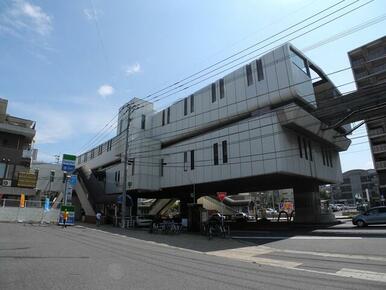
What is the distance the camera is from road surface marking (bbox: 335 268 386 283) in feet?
30.1

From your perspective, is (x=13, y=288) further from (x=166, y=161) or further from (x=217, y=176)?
(x=166, y=161)

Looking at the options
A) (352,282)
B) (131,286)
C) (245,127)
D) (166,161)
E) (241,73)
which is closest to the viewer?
(131,286)

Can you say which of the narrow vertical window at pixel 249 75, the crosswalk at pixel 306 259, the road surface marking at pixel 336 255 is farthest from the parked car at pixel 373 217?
the narrow vertical window at pixel 249 75

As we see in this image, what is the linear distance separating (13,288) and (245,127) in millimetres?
28956

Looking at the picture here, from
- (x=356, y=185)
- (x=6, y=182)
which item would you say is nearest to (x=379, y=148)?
(x=356, y=185)

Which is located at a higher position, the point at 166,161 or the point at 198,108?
the point at 198,108

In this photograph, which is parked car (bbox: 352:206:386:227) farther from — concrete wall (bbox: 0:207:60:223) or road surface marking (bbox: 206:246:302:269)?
concrete wall (bbox: 0:207:60:223)

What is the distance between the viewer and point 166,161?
45.4m

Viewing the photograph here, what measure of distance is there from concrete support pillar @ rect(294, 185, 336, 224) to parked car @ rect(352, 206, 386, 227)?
30.8 feet

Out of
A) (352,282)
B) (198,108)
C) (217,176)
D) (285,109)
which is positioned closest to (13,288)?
(352,282)

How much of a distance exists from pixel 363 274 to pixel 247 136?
24131mm

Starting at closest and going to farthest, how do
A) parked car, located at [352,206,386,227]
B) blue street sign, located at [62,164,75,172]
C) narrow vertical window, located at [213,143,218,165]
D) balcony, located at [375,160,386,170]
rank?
parked car, located at [352,206,386,227] < narrow vertical window, located at [213,143,218,165] < blue street sign, located at [62,164,75,172] < balcony, located at [375,160,386,170]

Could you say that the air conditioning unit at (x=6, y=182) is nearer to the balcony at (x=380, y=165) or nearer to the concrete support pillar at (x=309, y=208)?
the concrete support pillar at (x=309, y=208)

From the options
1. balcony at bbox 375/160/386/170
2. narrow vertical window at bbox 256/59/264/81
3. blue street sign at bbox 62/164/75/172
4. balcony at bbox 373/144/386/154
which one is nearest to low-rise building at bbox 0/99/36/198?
blue street sign at bbox 62/164/75/172
